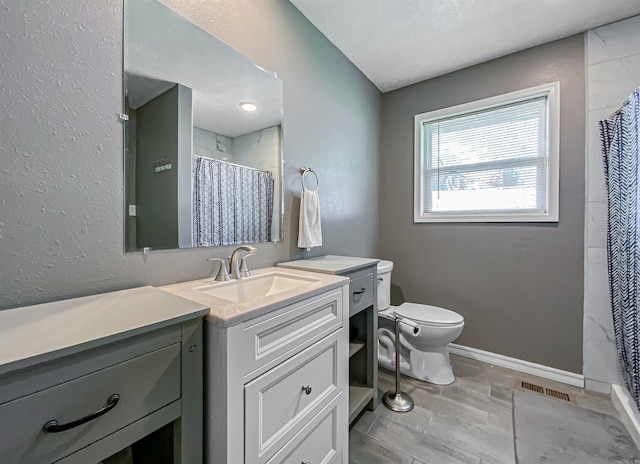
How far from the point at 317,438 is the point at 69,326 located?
945 millimetres

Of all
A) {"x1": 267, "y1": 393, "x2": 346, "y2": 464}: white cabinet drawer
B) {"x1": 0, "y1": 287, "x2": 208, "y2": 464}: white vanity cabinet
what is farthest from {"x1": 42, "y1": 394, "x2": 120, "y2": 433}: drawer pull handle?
{"x1": 267, "y1": 393, "x2": 346, "y2": 464}: white cabinet drawer

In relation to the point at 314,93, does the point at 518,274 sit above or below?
below

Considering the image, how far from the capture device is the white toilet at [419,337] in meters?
1.83

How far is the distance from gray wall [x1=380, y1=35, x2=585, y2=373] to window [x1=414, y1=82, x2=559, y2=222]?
7 centimetres

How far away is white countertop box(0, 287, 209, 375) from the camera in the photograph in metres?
0.49

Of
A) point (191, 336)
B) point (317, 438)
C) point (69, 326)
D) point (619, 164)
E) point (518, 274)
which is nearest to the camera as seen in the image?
point (69, 326)

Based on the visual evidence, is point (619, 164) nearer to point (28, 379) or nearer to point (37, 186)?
point (28, 379)

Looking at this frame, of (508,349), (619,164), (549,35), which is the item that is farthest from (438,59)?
(508,349)

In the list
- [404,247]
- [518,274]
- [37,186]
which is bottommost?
[518,274]

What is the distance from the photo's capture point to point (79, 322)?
0.63 metres

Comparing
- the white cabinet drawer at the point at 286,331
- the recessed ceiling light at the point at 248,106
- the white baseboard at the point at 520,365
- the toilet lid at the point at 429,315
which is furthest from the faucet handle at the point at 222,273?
the white baseboard at the point at 520,365

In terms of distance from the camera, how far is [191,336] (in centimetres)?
72

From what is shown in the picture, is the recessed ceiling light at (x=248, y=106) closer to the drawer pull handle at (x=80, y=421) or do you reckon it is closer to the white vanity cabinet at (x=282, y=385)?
the white vanity cabinet at (x=282, y=385)

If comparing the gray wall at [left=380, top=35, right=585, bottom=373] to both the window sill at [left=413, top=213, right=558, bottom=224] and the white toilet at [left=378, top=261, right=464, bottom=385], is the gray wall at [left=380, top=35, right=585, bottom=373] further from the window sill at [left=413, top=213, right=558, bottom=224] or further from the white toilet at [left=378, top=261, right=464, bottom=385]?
the white toilet at [left=378, top=261, right=464, bottom=385]
